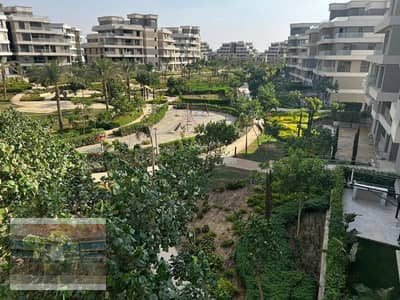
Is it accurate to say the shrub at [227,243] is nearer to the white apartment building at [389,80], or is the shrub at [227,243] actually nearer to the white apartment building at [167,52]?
the white apartment building at [389,80]

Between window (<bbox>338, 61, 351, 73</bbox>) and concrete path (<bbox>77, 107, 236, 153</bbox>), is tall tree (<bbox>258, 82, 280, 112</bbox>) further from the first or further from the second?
window (<bbox>338, 61, 351, 73</bbox>)

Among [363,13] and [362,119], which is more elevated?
[363,13]

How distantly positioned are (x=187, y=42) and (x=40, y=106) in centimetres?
7489

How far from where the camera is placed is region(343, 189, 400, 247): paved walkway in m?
12.6

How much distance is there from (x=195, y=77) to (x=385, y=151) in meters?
63.9

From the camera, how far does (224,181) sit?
19500 mm

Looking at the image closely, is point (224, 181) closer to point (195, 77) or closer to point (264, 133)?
point (264, 133)

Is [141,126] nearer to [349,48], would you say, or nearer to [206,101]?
[206,101]

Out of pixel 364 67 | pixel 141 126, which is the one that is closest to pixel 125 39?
pixel 141 126

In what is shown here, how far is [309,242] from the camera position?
1251 cm

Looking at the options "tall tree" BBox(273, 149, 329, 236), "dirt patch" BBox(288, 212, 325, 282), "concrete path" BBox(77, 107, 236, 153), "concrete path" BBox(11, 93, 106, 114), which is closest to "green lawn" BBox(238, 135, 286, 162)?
"concrete path" BBox(77, 107, 236, 153)

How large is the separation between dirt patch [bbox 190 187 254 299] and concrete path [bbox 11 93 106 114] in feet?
107

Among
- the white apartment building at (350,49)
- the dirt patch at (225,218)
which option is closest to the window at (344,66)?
the white apartment building at (350,49)

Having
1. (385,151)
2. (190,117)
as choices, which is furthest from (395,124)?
(190,117)
